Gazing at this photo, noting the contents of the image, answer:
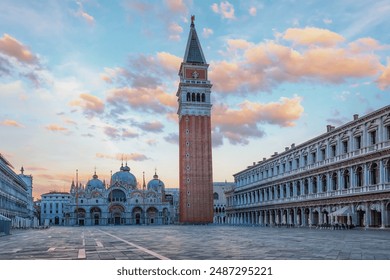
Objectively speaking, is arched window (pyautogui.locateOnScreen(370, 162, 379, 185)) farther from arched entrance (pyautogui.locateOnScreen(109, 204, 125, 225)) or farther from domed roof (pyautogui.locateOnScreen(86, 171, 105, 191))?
domed roof (pyautogui.locateOnScreen(86, 171, 105, 191))

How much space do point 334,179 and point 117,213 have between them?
3099 inches

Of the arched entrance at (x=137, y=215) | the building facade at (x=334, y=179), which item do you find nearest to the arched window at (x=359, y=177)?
the building facade at (x=334, y=179)

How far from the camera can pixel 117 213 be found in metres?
123

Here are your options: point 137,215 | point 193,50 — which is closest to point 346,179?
point 193,50

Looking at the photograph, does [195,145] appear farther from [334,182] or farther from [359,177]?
[359,177]

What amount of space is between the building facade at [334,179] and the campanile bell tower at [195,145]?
15.9 meters

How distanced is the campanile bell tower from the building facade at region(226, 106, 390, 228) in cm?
1594

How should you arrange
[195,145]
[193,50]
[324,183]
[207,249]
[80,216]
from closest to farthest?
[207,249], [324,183], [195,145], [193,50], [80,216]

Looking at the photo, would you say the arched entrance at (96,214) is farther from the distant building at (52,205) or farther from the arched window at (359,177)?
the arched window at (359,177)

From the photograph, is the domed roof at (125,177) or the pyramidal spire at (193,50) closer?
the pyramidal spire at (193,50)

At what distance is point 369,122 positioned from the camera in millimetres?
46250

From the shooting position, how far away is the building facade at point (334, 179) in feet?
145
